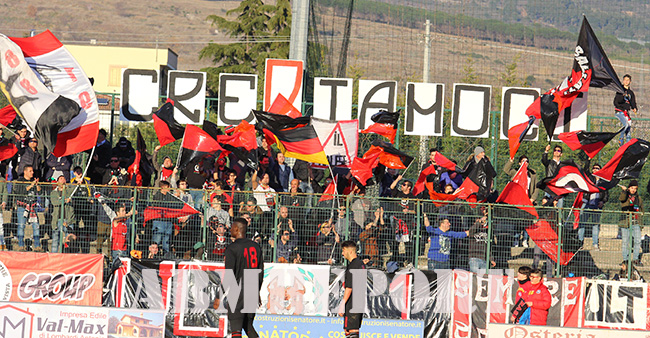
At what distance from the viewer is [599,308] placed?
1539 centimetres

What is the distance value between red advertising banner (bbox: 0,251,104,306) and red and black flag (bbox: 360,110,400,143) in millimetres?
6530

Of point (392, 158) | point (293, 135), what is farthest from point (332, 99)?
point (293, 135)

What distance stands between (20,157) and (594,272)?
10930 millimetres

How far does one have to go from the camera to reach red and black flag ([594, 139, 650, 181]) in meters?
17.2

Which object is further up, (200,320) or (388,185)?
(388,185)

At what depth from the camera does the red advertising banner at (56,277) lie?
48.4 ft

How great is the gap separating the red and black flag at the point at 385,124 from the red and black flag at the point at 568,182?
341 centimetres

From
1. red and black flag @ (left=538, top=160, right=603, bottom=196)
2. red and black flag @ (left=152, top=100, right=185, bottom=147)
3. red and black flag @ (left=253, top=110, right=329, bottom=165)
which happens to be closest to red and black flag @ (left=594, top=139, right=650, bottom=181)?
red and black flag @ (left=538, top=160, right=603, bottom=196)

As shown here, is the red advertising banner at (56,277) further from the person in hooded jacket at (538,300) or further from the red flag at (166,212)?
the person in hooded jacket at (538,300)

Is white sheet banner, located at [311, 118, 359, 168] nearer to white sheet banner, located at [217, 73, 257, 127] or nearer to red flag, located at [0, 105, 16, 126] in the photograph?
white sheet banner, located at [217, 73, 257, 127]

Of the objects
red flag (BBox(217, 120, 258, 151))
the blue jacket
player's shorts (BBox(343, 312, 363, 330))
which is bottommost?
player's shorts (BBox(343, 312, 363, 330))

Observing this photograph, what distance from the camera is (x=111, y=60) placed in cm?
9300

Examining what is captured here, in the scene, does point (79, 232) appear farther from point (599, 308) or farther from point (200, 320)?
point (599, 308)

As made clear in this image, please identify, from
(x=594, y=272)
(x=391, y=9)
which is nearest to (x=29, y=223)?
(x=594, y=272)
